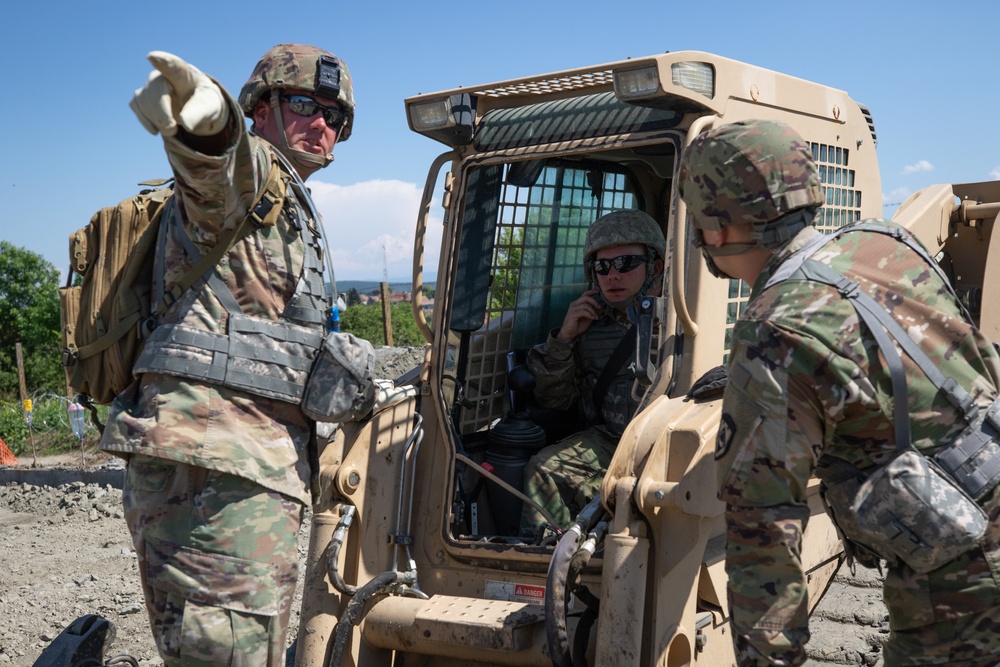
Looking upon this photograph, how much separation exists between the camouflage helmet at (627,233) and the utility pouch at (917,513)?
2194 millimetres

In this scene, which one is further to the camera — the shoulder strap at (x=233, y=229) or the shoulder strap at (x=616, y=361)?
the shoulder strap at (x=616, y=361)

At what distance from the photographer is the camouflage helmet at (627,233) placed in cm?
443

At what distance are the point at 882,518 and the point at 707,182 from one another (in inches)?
35.3

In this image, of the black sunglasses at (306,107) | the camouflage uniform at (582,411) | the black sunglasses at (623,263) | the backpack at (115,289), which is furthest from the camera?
the black sunglasses at (623,263)

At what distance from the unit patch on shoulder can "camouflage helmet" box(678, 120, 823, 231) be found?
0.49 m

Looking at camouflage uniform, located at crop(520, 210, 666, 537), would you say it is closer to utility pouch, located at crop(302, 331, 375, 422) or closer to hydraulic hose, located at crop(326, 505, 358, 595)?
hydraulic hose, located at crop(326, 505, 358, 595)

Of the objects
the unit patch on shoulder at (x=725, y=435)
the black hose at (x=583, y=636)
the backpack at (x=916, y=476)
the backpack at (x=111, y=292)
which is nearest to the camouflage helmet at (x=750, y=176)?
the backpack at (x=916, y=476)

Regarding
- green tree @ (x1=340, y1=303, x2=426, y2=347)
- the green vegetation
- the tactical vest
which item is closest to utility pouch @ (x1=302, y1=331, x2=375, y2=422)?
the tactical vest

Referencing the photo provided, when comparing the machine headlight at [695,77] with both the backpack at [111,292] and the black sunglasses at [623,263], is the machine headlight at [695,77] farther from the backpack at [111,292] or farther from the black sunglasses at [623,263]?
the backpack at [111,292]

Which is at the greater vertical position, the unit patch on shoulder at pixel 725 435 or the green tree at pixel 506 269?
the green tree at pixel 506 269

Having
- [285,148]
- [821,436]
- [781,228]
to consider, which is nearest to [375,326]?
[285,148]

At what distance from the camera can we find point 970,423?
2363 millimetres

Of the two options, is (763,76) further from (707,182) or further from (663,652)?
(663,652)

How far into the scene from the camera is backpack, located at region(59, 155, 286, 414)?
3.07 metres
